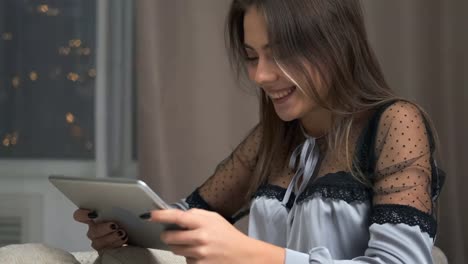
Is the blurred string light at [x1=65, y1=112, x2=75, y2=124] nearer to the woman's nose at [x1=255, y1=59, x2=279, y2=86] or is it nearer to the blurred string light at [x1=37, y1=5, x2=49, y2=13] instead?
the blurred string light at [x1=37, y1=5, x2=49, y2=13]

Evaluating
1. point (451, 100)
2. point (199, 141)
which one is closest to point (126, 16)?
point (199, 141)

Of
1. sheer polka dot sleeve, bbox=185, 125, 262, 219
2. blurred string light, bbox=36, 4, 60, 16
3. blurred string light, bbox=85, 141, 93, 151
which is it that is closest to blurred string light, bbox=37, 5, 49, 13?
blurred string light, bbox=36, 4, 60, 16

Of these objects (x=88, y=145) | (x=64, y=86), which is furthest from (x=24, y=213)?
(x=64, y=86)

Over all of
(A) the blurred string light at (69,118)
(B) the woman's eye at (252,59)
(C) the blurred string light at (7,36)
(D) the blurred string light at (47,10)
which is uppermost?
(D) the blurred string light at (47,10)

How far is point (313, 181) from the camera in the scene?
4.26 feet

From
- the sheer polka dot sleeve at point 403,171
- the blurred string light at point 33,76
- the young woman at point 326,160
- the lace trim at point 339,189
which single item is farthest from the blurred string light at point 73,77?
the sheer polka dot sleeve at point 403,171

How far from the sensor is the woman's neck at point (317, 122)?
1.36 meters

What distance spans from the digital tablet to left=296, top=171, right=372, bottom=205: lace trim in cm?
29

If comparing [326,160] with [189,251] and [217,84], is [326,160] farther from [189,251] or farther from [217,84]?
[217,84]

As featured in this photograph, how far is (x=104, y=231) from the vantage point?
1351 millimetres

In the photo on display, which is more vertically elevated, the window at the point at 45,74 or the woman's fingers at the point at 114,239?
the window at the point at 45,74

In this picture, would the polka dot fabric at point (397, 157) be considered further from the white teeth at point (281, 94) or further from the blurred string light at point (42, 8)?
the blurred string light at point (42, 8)

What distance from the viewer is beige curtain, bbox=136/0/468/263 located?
2330 millimetres

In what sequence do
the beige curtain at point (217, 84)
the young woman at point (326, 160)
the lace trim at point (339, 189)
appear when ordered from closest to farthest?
the young woman at point (326, 160), the lace trim at point (339, 189), the beige curtain at point (217, 84)
